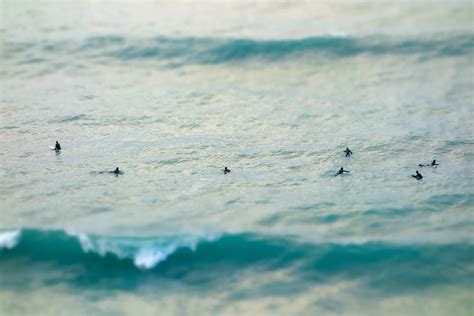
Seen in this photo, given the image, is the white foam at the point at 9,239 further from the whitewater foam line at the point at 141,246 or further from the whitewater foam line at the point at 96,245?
the whitewater foam line at the point at 141,246

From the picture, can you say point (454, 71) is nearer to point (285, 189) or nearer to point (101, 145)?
point (285, 189)

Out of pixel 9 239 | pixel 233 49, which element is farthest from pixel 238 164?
pixel 233 49

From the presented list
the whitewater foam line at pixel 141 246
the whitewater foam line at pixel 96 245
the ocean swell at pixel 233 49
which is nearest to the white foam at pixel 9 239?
the whitewater foam line at pixel 96 245

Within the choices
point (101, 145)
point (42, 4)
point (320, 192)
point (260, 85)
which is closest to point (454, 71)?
point (260, 85)

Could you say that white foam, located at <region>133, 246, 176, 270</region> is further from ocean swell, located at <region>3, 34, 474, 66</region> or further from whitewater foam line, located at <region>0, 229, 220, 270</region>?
ocean swell, located at <region>3, 34, 474, 66</region>

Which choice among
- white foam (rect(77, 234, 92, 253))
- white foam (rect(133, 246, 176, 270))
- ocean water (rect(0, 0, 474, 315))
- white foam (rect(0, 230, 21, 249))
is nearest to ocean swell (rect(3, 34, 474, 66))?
ocean water (rect(0, 0, 474, 315))
